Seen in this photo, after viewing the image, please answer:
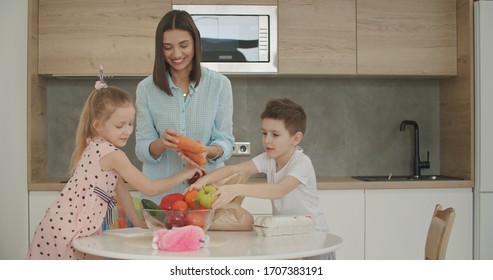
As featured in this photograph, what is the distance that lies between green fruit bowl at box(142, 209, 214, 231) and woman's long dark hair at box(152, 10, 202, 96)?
559 mm

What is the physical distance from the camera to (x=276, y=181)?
198cm

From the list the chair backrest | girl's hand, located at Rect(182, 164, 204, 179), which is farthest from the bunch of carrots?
the chair backrest

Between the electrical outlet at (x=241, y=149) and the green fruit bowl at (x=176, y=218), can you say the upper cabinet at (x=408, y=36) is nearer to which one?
the electrical outlet at (x=241, y=149)

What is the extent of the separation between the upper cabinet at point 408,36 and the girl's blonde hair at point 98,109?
148 cm

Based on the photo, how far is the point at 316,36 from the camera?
301 centimetres

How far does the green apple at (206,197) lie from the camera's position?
Result: 1.63 m

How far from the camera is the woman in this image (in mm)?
2041

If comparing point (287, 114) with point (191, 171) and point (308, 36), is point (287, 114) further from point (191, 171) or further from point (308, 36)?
point (308, 36)

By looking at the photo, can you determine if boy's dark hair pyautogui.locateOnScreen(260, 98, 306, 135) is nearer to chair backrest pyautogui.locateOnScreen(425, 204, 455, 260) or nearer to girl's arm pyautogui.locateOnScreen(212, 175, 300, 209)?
girl's arm pyautogui.locateOnScreen(212, 175, 300, 209)

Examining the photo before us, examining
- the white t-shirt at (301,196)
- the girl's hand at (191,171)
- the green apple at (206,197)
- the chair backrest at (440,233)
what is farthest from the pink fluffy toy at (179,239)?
the chair backrest at (440,233)

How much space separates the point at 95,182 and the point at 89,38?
140 cm

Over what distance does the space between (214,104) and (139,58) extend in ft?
3.19

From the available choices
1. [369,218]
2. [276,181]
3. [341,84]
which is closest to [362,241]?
[369,218]
